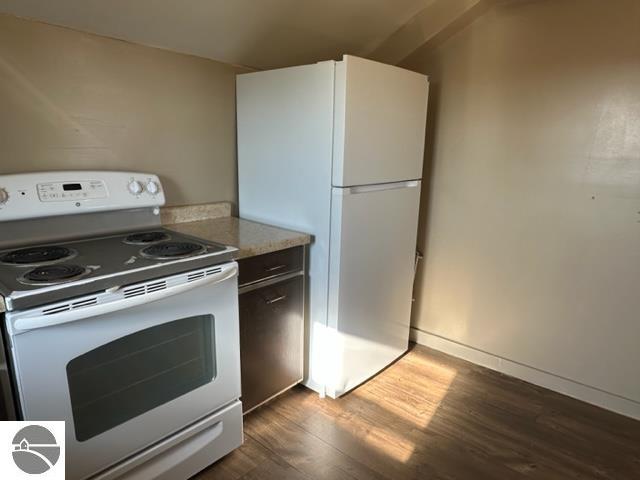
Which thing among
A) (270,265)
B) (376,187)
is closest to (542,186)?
(376,187)

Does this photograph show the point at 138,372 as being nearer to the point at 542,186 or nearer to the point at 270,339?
the point at 270,339

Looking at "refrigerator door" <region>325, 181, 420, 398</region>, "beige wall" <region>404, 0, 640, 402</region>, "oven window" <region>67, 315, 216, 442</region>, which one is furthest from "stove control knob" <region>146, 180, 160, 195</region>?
"beige wall" <region>404, 0, 640, 402</region>

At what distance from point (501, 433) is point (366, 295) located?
893 millimetres

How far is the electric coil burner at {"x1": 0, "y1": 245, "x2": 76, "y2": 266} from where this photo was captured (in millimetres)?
1353

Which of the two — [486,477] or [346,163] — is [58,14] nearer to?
[346,163]

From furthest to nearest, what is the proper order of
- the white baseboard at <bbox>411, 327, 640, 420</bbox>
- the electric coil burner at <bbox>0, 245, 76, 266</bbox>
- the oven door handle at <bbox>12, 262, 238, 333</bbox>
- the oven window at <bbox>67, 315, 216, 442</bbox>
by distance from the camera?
the white baseboard at <bbox>411, 327, 640, 420</bbox> < the electric coil burner at <bbox>0, 245, 76, 266</bbox> < the oven window at <bbox>67, 315, 216, 442</bbox> < the oven door handle at <bbox>12, 262, 238, 333</bbox>

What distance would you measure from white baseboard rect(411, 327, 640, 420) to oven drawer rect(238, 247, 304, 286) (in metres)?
1.25

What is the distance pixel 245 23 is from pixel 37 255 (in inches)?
52.8

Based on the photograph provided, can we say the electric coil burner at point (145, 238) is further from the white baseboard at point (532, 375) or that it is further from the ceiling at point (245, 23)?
the white baseboard at point (532, 375)

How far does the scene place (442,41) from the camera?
7.78 feet

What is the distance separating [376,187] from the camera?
2.00m

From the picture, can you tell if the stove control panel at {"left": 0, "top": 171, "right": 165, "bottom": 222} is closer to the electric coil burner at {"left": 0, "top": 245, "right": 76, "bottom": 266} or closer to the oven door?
the electric coil burner at {"left": 0, "top": 245, "right": 76, "bottom": 266}

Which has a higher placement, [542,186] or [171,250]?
[542,186]

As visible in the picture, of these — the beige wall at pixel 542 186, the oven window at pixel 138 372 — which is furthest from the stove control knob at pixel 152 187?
the beige wall at pixel 542 186
